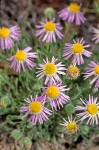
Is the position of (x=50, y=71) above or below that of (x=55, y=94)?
above

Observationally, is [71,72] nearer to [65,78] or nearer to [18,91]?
[65,78]

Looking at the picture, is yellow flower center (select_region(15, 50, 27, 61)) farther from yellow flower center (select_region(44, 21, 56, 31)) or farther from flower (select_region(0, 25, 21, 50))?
yellow flower center (select_region(44, 21, 56, 31))

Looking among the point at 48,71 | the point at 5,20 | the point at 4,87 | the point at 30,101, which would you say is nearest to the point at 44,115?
the point at 30,101

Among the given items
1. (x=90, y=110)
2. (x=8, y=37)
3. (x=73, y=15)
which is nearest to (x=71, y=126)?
(x=90, y=110)

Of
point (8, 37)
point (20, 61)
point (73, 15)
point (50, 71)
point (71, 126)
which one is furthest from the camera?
point (73, 15)

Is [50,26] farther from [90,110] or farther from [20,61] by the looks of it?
[90,110]
